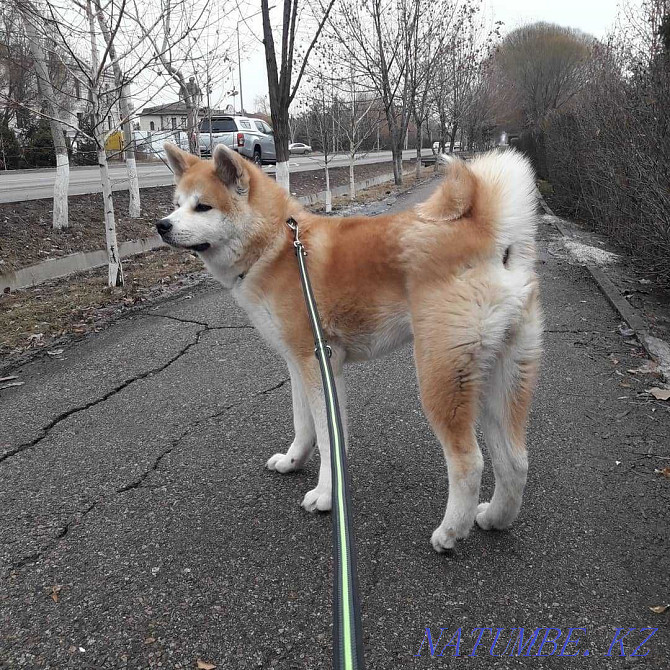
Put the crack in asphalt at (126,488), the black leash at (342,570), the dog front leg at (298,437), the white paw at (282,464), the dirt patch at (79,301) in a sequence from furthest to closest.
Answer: the dirt patch at (79,301) < the white paw at (282,464) < the dog front leg at (298,437) < the crack in asphalt at (126,488) < the black leash at (342,570)

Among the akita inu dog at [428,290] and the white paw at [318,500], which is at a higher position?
the akita inu dog at [428,290]

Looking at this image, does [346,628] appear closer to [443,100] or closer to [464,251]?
[464,251]

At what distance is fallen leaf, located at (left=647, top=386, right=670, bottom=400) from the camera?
3965mm

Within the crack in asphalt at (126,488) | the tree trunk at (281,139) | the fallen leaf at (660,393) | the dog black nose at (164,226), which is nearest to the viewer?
the crack in asphalt at (126,488)

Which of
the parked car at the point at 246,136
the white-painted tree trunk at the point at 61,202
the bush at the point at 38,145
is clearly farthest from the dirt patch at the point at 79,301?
the bush at the point at 38,145

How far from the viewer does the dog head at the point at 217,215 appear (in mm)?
2908

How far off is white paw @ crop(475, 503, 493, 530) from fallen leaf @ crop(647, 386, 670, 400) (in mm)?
2115

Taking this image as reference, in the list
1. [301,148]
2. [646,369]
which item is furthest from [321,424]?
[301,148]

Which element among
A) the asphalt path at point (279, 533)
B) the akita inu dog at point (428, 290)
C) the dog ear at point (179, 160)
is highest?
the dog ear at point (179, 160)

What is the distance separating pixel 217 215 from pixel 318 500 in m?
1.61

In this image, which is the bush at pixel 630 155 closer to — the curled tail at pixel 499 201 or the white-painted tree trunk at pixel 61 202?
the curled tail at pixel 499 201

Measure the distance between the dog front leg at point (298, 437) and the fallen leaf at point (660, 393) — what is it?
104 inches

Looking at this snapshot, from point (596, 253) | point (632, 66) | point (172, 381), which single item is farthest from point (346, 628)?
point (632, 66)

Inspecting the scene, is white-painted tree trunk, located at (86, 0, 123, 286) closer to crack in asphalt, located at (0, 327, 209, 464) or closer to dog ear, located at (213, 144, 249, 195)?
crack in asphalt, located at (0, 327, 209, 464)
